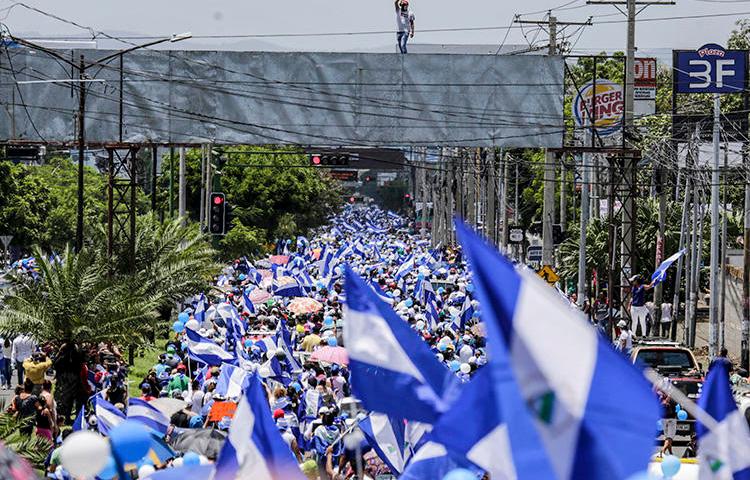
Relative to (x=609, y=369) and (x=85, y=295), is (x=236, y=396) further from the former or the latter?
(x=609, y=369)

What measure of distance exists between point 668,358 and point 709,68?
13.2 metres

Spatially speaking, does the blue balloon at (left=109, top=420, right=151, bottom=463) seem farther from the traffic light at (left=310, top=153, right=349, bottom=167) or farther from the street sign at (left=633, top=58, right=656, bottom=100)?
the street sign at (left=633, top=58, right=656, bottom=100)

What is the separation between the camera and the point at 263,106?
34.9 m

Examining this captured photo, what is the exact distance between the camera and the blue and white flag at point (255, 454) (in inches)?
332

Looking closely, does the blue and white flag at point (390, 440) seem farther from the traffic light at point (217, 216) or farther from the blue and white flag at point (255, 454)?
the traffic light at point (217, 216)

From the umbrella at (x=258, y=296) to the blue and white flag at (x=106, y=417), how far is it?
1955cm

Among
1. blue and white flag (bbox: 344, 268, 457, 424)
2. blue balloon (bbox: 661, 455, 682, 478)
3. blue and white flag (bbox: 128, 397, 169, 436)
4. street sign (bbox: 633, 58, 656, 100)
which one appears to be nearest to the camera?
blue and white flag (bbox: 344, 268, 457, 424)

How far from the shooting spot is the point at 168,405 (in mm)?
17766

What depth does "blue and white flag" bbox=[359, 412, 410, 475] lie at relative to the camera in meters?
12.0

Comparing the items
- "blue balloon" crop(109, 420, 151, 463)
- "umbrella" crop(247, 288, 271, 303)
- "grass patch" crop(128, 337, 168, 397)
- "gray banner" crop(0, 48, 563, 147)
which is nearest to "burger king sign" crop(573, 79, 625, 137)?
"gray banner" crop(0, 48, 563, 147)

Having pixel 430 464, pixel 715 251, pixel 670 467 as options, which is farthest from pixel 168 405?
pixel 715 251

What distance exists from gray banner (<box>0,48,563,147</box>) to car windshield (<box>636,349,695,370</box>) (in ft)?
36.0

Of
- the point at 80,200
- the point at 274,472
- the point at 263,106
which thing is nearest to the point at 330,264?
the point at 263,106

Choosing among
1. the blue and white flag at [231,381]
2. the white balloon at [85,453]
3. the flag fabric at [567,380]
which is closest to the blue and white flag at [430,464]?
the white balloon at [85,453]
